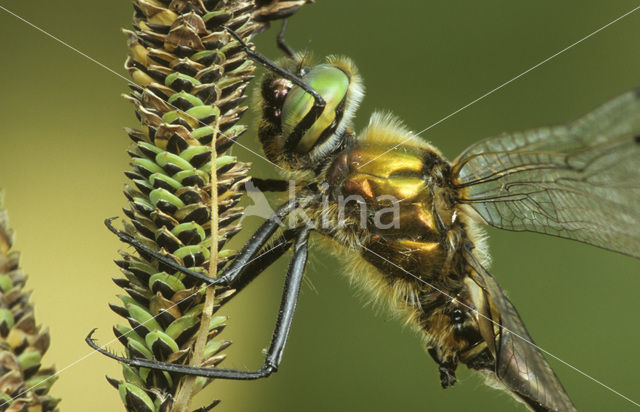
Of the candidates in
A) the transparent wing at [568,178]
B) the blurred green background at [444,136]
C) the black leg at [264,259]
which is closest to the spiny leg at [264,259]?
the black leg at [264,259]

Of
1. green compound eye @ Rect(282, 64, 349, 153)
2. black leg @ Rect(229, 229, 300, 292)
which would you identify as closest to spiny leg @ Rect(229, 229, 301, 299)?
black leg @ Rect(229, 229, 300, 292)

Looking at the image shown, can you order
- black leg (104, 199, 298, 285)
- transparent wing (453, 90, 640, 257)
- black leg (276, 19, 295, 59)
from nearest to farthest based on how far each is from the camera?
black leg (104, 199, 298, 285)
transparent wing (453, 90, 640, 257)
black leg (276, 19, 295, 59)

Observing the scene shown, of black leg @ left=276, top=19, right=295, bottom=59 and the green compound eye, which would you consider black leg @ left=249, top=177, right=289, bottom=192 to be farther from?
black leg @ left=276, top=19, right=295, bottom=59

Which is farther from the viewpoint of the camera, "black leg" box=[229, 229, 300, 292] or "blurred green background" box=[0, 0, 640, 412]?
"blurred green background" box=[0, 0, 640, 412]

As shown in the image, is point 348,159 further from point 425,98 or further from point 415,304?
point 425,98

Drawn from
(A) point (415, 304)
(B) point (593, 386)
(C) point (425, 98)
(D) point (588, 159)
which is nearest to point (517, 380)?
(A) point (415, 304)

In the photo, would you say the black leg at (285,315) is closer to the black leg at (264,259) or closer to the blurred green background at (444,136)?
the black leg at (264,259)

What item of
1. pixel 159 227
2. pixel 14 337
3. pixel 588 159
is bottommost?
pixel 14 337
